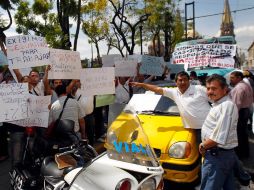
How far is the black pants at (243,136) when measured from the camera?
237 inches

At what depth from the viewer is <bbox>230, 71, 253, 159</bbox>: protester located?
19.7 ft

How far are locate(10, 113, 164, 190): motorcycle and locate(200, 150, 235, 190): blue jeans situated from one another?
0.80 m

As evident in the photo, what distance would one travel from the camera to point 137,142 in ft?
8.61

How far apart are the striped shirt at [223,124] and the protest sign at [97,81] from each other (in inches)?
95.8

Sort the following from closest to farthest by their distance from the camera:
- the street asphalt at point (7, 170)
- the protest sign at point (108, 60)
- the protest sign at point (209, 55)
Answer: the street asphalt at point (7, 170)
the protest sign at point (108, 60)
the protest sign at point (209, 55)

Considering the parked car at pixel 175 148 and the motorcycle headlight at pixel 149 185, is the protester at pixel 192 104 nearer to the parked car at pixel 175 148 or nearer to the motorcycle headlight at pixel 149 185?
the parked car at pixel 175 148

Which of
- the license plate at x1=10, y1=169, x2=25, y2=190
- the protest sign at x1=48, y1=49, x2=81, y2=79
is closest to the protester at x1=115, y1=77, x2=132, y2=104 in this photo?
the protest sign at x1=48, y1=49, x2=81, y2=79

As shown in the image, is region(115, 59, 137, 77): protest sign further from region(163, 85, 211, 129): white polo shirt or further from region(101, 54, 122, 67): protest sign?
region(163, 85, 211, 129): white polo shirt

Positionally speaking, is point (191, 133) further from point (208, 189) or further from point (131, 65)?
point (131, 65)

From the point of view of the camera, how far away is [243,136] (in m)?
6.00

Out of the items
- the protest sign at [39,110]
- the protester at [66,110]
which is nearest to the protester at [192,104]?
the protester at [66,110]

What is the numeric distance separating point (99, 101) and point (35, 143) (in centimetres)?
319

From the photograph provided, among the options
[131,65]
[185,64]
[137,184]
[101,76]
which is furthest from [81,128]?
[185,64]

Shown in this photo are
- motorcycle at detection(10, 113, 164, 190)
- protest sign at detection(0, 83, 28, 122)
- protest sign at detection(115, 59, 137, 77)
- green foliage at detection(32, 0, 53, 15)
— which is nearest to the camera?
motorcycle at detection(10, 113, 164, 190)
